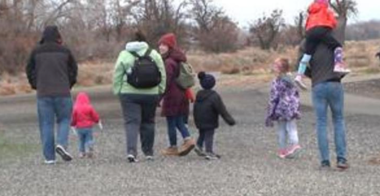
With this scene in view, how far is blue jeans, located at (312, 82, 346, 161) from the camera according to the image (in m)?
10.8

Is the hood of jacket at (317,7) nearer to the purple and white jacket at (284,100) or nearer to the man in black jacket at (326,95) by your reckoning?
the man in black jacket at (326,95)

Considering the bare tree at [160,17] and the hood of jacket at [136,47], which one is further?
the bare tree at [160,17]

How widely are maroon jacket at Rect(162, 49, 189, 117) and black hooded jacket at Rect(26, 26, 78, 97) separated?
1.49 meters

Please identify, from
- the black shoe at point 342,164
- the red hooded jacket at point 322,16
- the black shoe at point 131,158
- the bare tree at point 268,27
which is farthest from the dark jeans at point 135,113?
the bare tree at point 268,27

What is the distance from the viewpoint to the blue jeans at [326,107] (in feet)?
35.4

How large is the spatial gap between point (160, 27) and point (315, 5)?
6830 cm

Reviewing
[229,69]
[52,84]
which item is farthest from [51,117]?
[229,69]

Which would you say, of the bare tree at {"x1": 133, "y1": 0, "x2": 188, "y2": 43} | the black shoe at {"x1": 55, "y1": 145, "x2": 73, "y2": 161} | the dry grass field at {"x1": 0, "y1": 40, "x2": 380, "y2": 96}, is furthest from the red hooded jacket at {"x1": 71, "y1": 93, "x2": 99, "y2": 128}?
the bare tree at {"x1": 133, "y1": 0, "x2": 188, "y2": 43}

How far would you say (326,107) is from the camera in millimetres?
10984

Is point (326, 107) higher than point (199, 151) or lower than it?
higher

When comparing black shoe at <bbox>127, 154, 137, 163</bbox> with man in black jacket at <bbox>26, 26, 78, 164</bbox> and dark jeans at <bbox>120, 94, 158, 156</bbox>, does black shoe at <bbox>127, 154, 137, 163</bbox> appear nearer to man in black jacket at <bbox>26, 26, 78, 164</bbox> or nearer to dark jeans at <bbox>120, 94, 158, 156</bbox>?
dark jeans at <bbox>120, 94, 158, 156</bbox>

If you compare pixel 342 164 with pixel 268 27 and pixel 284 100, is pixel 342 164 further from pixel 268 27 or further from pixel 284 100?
pixel 268 27

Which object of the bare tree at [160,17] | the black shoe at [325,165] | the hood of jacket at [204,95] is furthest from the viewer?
the bare tree at [160,17]

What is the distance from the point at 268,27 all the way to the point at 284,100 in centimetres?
8333
